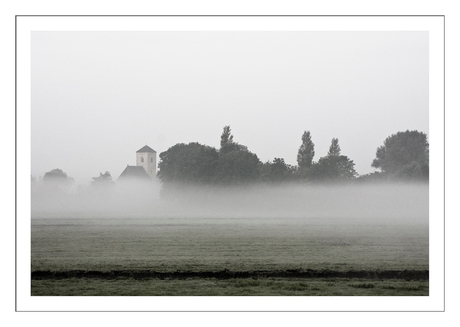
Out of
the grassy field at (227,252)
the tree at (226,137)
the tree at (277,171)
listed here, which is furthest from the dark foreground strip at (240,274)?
the tree at (226,137)

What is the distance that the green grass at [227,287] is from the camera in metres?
10.9

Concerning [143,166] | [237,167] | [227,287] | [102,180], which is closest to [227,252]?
[237,167]

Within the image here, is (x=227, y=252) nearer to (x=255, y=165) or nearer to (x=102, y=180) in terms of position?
(x=255, y=165)

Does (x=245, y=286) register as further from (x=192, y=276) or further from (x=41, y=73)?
(x=41, y=73)

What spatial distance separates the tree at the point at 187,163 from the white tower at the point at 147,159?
0.19 m

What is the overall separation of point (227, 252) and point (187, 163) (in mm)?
2742

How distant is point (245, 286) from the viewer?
11.3m

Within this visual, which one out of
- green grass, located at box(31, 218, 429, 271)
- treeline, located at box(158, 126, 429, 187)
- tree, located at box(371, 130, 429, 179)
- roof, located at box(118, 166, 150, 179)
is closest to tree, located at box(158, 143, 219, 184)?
treeline, located at box(158, 126, 429, 187)

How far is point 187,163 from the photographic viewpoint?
14422 millimetres

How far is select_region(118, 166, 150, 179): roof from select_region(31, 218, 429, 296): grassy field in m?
1.36

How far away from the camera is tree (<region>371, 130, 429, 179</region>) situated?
13047 millimetres

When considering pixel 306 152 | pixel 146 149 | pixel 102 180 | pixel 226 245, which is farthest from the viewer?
pixel 226 245
